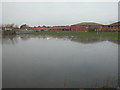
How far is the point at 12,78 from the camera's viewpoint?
4.59m

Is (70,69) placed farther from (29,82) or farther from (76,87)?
(29,82)

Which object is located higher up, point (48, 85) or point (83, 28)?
point (83, 28)

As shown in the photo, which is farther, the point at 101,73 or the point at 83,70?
the point at 83,70

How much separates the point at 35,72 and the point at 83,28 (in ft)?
198

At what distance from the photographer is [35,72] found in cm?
511

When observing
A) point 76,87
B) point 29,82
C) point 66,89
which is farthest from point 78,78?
point 29,82

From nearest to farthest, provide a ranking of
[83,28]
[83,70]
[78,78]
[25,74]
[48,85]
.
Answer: [48,85] → [78,78] → [25,74] → [83,70] → [83,28]

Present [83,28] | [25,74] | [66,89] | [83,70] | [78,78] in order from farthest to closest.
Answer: [83,28] < [83,70] < [25,74] < [78,78] < [66,89]

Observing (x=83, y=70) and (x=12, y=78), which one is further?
(x=83, y=70)

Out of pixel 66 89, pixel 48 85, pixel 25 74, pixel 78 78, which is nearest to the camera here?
pixel 66 89

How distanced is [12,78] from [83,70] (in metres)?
3.28

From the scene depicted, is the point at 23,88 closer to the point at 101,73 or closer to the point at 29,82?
the point at 29,82

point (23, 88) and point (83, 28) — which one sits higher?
point (83, 28)

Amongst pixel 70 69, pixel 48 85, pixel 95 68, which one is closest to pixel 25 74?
pixel 48 85
